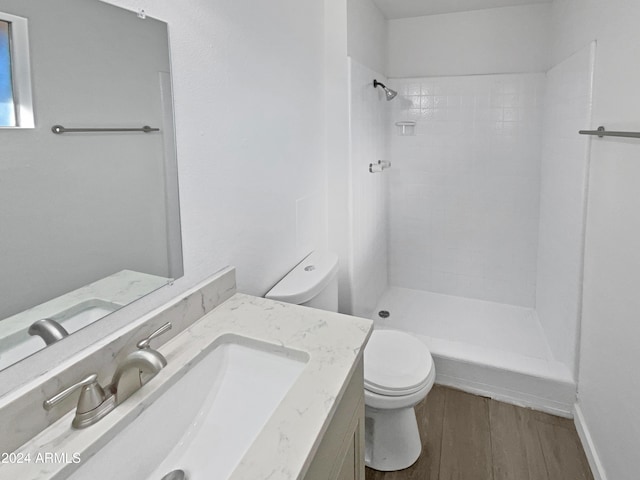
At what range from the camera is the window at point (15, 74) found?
73 cm

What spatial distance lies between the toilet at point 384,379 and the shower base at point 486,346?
1.82 ft

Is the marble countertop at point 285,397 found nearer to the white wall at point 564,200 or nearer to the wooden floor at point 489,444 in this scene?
the wooden floor at point 489,444

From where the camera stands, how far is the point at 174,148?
1123 millimetres

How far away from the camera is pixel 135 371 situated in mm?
859

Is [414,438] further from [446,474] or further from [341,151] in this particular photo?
[341,151]

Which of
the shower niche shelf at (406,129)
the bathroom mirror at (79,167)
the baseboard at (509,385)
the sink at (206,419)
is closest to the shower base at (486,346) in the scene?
the baseboard at (509,385)

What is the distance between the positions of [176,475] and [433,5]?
2.89 meters

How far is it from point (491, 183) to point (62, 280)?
279 centimetres

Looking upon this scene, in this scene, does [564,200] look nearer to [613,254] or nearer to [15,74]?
[613,254]

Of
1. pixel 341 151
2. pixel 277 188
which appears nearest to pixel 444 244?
pixel 341 151

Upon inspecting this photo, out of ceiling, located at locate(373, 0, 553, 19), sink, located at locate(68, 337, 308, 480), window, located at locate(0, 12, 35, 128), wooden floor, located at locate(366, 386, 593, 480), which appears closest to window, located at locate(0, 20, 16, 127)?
window, located at locate(0, 12, 35, 128)

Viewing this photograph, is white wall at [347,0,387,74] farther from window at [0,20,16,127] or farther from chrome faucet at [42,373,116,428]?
chrome faucet at [42,373,116,428]

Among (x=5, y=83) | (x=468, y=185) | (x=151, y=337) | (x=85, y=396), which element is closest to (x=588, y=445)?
(x=468, y=185)

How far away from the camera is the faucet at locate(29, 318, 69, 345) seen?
0.80 m
